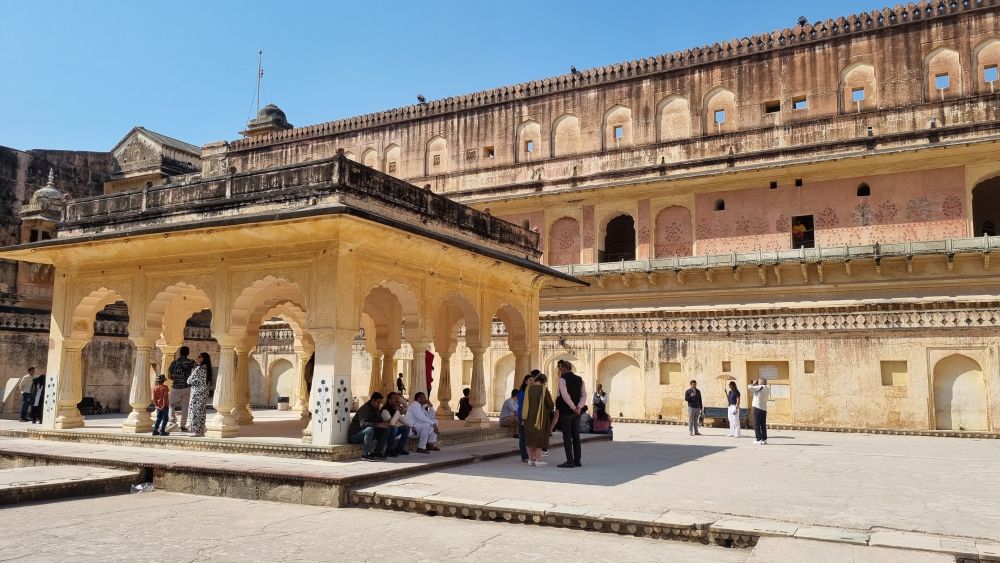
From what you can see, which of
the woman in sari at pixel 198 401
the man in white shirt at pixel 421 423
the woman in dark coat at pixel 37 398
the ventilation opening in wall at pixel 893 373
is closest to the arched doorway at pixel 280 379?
the woman in dark coat at pixel 37 398

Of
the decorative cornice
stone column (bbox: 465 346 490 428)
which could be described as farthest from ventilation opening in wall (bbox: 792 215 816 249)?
stone column (bbox: 465 346 490 428)

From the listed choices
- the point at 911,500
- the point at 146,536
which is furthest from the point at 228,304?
the point at 911,500

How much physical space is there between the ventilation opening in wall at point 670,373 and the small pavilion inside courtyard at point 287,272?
24.1 feet

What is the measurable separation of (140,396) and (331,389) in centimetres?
441

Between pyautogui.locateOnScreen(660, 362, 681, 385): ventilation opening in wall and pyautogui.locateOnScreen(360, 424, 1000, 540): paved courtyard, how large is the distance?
7.25 meters

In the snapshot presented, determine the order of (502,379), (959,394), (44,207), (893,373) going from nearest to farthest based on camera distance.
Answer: (959,394), (893,373), (502,379), (44,207)

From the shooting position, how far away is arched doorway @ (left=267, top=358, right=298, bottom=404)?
1007 inches

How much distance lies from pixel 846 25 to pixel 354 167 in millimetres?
18334

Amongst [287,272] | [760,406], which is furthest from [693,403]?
[287,272]

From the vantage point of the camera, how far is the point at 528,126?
2695 cm

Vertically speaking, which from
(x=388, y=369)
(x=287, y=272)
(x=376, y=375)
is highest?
(x=287, y=272)

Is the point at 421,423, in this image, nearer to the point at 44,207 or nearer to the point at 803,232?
the point at 803,232

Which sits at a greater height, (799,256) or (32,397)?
(799,256)

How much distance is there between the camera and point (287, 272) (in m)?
10.5
